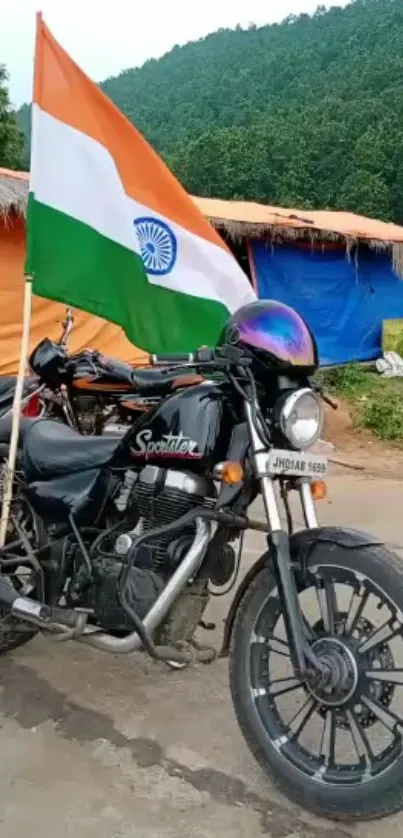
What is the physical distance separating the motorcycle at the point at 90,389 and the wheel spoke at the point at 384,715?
3.82 feet

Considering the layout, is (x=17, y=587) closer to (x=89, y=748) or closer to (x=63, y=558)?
(x=63, y=558)

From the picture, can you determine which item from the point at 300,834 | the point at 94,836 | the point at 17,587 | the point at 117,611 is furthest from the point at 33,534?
the point at 300,834

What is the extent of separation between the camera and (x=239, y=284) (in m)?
3.46

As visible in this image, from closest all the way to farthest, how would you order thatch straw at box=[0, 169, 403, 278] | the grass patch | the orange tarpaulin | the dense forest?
the grass patch, thatch straw at box=[0, 169, 403, 278], the orange tarpaulin, the dense forest

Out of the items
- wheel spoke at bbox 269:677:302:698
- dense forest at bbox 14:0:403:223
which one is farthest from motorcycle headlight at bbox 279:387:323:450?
dense forest at bbox 14:0:403:223

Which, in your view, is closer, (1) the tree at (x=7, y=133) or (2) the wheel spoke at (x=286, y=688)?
(2) the wheel spoke at (x=286, y=688)

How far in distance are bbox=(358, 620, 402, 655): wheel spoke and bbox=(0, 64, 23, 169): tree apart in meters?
27.9

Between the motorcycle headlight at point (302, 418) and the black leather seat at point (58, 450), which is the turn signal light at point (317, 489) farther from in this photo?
the black leather seat at point (58, 450)

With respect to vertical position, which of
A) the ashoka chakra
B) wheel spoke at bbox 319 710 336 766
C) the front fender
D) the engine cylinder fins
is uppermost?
the ashoka chakra

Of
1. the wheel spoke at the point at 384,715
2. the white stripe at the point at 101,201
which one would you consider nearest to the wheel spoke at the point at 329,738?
the wheel spoke at the point at 384,715

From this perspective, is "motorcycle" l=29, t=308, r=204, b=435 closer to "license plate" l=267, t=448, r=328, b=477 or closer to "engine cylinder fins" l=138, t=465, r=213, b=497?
"engine cylinder fins" l=138, t=465, r=213, b=497

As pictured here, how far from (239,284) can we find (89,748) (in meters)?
1.71

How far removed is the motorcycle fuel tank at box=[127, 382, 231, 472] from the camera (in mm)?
2717

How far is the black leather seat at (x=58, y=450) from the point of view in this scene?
3.05 meters
